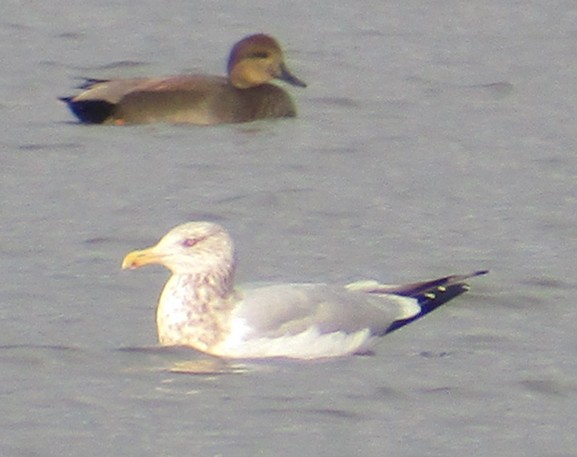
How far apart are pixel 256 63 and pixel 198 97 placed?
0.68 metres

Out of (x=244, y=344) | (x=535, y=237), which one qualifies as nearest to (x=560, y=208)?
(x=535, y=237)

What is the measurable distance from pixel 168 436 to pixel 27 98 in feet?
24.6

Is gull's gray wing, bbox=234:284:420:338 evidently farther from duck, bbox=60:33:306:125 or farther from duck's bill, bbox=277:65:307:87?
duck's bill, bbox=277:65:307:87

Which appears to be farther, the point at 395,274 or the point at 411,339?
the point at 395,274

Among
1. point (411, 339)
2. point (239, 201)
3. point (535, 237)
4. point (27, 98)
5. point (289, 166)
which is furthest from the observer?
point (27, 98)

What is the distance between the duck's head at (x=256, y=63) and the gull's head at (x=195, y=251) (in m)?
5.84

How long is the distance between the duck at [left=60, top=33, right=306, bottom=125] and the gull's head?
5285 mm

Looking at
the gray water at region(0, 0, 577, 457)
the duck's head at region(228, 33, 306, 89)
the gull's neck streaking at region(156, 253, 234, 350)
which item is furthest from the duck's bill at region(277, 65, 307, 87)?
the gull's neck streaking at region(156, 253, 234, 350)

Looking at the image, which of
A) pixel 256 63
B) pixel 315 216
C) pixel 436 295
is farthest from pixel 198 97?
pixel 436 295

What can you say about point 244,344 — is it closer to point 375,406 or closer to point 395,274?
point 375,406

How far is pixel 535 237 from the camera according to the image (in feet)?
43.8

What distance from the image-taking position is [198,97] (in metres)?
16.2

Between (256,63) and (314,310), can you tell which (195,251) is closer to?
(314,310)

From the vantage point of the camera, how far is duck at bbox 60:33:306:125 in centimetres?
1611
